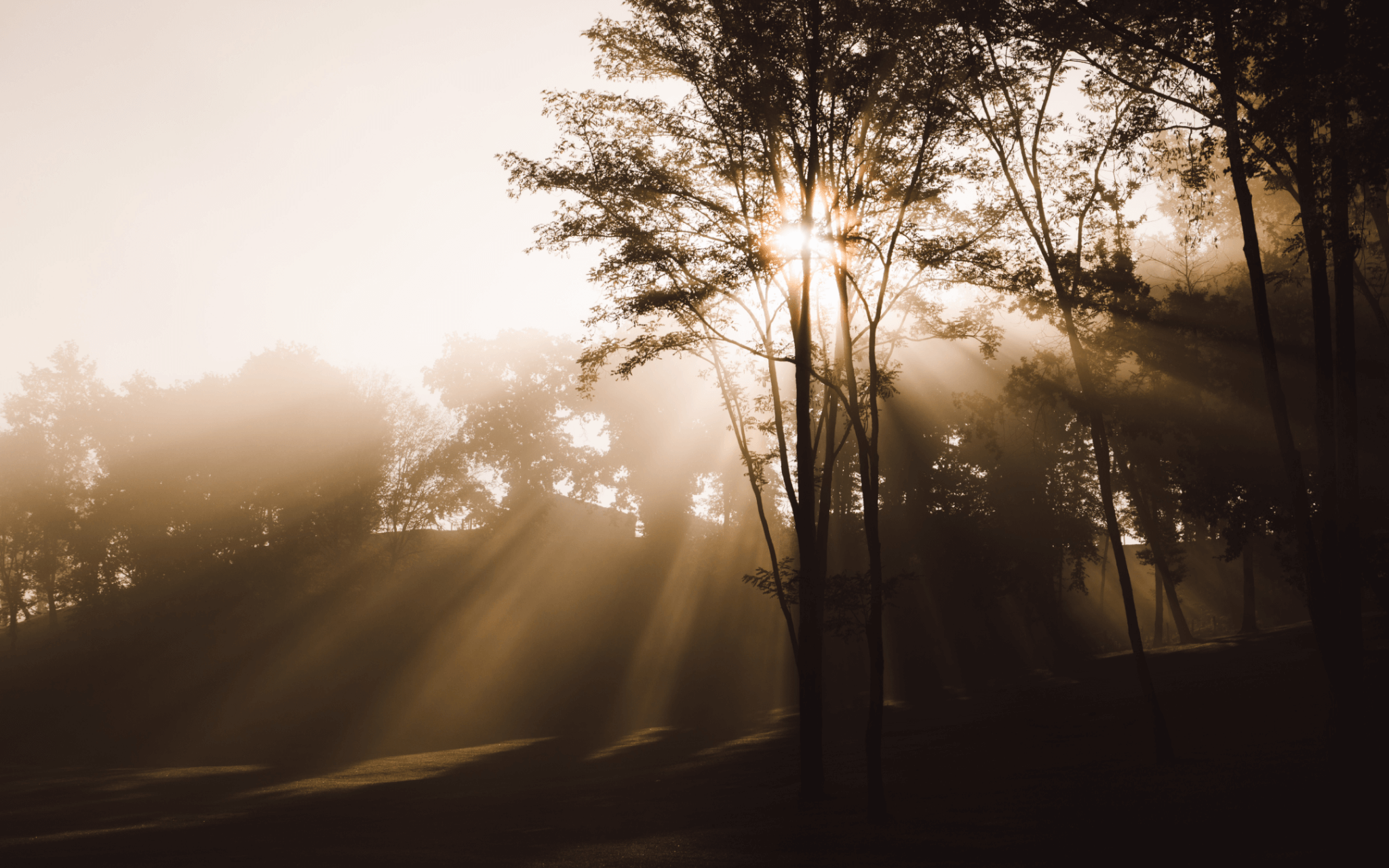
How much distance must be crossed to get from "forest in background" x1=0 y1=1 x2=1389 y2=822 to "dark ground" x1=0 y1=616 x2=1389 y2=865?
5.99ft

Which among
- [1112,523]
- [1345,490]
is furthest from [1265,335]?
[1112,523]

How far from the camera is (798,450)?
15.6 metres

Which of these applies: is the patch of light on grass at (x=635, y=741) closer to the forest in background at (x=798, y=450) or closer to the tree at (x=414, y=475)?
the forest in background at (x=798, y=450)

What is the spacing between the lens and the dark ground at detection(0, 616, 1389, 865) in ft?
34.1

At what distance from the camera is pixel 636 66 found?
16.7m

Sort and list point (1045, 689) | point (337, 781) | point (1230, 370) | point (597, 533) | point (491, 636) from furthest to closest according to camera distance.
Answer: point (597, 533)
point (491, 636)
point (1045, 689)
point (1230, 370)
point (337, 781)

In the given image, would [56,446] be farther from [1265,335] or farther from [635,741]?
[1265,335]

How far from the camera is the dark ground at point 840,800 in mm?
10391

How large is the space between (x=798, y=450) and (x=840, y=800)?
643cm

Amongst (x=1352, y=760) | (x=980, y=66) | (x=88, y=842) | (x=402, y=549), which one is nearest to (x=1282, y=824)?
(x=1352, y=760)

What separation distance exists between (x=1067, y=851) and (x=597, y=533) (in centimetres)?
4884

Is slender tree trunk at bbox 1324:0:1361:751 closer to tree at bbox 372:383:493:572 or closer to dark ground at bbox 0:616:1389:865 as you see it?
dark ground at bbox 0:616:1389:865


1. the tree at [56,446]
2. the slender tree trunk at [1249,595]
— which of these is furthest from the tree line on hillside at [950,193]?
the tree at [56,446]

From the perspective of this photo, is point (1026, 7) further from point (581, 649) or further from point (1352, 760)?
point (581, 649)
